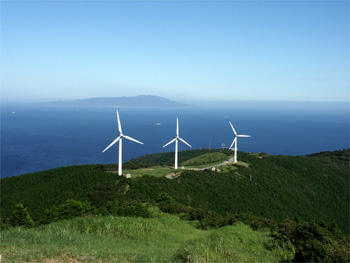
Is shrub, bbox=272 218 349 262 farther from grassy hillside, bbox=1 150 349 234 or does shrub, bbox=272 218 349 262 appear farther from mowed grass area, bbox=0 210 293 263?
grassy hillside, bbox=1 150 349 234

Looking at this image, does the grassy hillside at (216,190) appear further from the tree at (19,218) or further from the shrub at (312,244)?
the shrub at (312,244)

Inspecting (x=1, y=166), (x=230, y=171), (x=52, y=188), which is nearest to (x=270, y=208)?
(x=230, y=171)

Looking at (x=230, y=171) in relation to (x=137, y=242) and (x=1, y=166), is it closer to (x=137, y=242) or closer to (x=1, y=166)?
(x=137, y=242)

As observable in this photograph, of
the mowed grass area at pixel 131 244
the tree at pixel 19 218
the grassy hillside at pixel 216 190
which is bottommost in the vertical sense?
the grassy hillside at pixel 216 190

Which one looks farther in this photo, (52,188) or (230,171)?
(230,171)

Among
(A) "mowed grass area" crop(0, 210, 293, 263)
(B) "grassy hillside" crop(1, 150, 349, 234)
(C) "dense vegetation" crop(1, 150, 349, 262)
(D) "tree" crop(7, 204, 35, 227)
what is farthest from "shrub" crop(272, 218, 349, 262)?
(D) "tree" crop(7, 204, 35, 227)

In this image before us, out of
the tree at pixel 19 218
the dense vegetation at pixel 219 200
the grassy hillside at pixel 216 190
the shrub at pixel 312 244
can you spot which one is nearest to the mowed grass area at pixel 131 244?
the dense vegetation at pixel 219 200

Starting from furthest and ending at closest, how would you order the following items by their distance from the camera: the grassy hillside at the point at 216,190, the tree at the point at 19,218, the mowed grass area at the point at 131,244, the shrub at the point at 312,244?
the grassy hillside at the point at 216,190
the tree at the point at 19,218
the shrub at the point at 312,244
the mowed grass area at the point at 131,244
